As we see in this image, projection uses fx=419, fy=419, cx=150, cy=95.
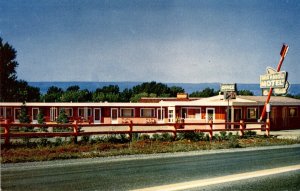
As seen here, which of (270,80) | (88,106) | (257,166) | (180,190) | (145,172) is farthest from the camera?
(88,106)

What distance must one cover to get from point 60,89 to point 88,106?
65510 millimetres

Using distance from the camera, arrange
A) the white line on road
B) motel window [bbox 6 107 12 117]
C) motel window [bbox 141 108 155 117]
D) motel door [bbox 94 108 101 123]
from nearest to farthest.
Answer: the white line on road, motel window [bbox 141 108 155 117], motel door [bbox 94 108 101 123], motel window [bbox 6 107 12 117]

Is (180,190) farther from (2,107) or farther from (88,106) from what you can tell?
(2,107)

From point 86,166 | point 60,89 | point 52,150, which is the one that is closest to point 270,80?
Result: point 52,150

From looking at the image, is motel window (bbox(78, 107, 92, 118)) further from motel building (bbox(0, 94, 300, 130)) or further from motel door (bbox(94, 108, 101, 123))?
motel door (bbox(94, 108, 101, 123))

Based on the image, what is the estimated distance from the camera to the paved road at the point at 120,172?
31.9 feet

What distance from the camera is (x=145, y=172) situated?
464 inches

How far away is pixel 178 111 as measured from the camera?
46344mm

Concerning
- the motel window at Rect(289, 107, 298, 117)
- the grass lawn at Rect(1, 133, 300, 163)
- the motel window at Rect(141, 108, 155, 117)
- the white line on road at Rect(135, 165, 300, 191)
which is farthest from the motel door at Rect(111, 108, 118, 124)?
the white line on road at Rect(135, 165, 300, 191)

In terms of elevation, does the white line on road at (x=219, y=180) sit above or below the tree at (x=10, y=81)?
below

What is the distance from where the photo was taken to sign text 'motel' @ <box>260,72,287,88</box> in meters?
33.5

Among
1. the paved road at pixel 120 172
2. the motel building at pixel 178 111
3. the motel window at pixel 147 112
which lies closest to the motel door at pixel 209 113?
the motel building at pixel 178 111

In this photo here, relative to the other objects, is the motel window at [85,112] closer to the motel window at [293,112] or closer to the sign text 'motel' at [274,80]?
the motel window at [293,112]

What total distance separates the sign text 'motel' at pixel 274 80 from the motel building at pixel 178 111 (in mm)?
3714
